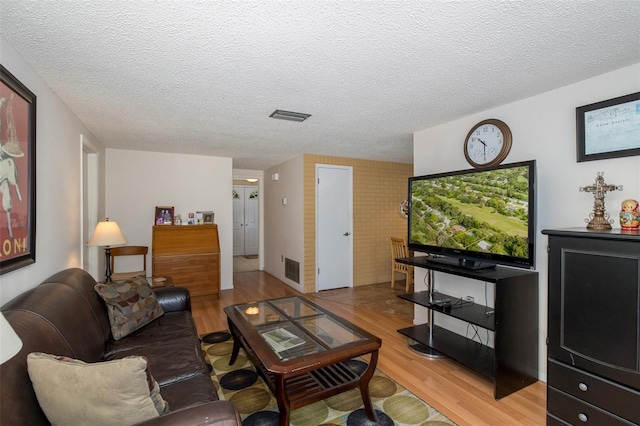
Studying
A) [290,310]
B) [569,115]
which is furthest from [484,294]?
[290,310]

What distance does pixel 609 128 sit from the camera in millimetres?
2014

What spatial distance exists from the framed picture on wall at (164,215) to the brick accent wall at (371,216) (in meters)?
2.11

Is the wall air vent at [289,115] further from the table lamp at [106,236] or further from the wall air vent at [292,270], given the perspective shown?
the wall air vent at [292,270]

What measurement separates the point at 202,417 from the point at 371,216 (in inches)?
182

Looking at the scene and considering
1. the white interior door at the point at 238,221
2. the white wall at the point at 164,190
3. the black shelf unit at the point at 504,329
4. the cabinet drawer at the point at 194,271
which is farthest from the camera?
the white interior door at the point at 238,221

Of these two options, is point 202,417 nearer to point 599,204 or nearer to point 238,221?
point 599,204

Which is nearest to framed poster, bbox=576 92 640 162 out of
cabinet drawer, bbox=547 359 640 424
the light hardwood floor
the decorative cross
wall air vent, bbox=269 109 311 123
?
the decorative cross

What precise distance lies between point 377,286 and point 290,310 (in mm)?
2876

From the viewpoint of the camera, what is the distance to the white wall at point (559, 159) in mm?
1990

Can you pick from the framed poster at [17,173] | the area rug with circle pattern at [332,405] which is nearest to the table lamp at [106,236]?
the framed poster at [17,173]

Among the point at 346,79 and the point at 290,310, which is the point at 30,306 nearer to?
the point at 290,310

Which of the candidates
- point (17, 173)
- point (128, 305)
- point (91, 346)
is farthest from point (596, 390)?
point (17, 173)

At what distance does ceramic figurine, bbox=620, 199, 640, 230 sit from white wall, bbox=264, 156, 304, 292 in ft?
12.3

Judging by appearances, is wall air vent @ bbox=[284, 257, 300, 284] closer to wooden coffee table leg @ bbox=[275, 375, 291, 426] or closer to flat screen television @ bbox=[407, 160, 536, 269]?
flat screen television @ bbox=[407, 160, 536, 269]
